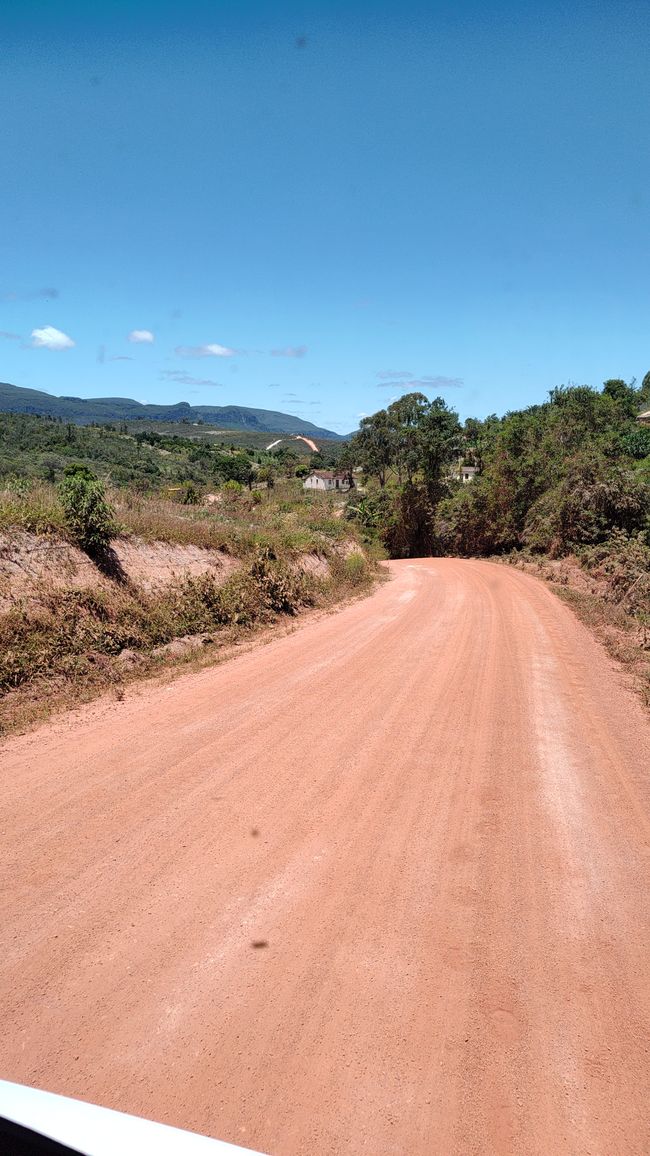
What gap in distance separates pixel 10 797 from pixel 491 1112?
392cm

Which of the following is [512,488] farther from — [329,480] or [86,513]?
[329,480]

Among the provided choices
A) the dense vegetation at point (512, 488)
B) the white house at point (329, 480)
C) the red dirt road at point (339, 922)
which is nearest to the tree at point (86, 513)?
the red dirt road at point (339, 922)

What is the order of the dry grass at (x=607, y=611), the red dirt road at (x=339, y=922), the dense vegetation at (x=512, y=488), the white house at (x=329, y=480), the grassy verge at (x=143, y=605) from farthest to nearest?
the white house at (x=329, y=480) → the dense vegetation at (x=512, y=488) → the dry grass at (x=607, y=611) → the grassy verge at (x=143, y=605) → the red dirt road at (x=339, y=922)

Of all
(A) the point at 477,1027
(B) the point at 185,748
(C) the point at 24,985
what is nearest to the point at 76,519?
(B) the point at 185,748

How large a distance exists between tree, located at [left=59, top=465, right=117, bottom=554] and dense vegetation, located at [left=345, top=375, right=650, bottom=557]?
45.6ft

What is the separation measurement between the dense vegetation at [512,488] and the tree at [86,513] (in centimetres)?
1390

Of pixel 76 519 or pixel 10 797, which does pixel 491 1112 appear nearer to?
pixel 10 797

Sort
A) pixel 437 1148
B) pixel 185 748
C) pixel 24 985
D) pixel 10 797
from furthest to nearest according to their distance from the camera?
pixel 185 748 → pixel 10 797 → pixel 24 985 → pixel 437 1148

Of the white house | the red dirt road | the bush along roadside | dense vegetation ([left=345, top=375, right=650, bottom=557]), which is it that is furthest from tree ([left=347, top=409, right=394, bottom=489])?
the white house

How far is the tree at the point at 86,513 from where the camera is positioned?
9.20 m

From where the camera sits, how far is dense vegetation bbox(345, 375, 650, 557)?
1875cm

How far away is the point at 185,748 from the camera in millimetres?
5449

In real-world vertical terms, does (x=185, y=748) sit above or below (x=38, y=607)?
below

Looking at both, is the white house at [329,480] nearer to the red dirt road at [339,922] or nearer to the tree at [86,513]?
the tree at [86,513]
